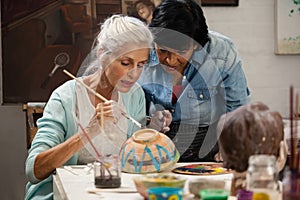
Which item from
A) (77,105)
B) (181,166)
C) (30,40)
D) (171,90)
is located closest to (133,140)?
(181,166)

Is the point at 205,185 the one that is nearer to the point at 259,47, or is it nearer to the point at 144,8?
the point at 144,8

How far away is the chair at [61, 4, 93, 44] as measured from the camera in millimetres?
3623

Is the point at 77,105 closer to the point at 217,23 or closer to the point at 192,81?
the point at 192,81

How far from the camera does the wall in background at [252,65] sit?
3.63 m

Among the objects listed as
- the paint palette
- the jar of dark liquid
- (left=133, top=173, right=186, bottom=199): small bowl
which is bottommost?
the paint palette

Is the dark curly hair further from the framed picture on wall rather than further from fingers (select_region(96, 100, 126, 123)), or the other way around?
the framed picture on wall

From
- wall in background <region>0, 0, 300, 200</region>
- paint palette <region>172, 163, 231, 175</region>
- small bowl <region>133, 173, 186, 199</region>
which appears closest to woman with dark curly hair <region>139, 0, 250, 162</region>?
paint palette <region>172, 163, 231, 175</region>

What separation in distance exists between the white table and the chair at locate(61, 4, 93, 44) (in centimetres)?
166

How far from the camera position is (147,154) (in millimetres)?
1869

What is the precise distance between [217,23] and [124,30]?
1.67 metres

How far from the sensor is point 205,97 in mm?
2572

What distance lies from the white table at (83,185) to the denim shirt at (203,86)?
18.8 inches

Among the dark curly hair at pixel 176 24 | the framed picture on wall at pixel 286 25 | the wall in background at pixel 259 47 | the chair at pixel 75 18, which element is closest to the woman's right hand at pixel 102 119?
the dark curly hair at pixel 176 24

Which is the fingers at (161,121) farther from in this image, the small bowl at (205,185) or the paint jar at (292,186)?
the paint jar at (292,186)
